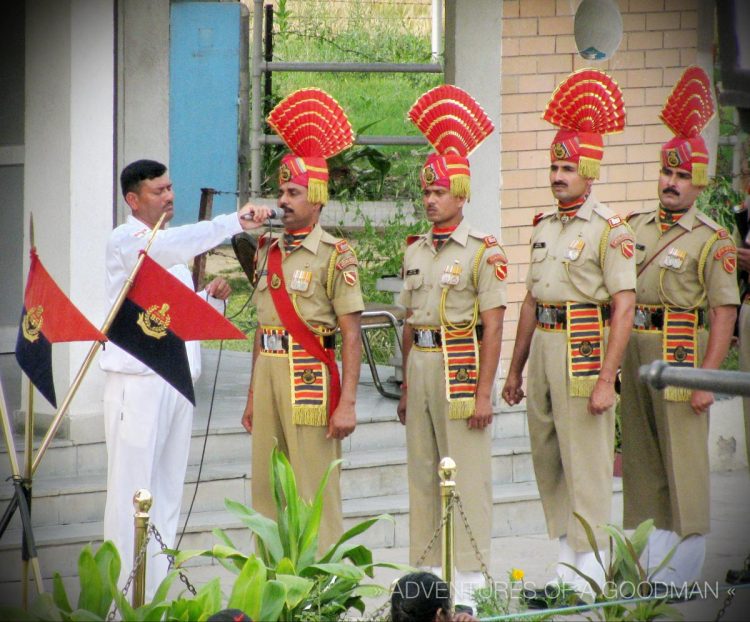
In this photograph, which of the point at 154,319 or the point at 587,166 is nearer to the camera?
the point at 154,319

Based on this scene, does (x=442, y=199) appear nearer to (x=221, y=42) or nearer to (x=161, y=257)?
(x=161, y=257)

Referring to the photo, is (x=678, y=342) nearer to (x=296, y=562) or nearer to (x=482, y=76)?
(x=296, y=562)

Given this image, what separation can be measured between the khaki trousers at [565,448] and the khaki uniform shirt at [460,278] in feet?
1.31

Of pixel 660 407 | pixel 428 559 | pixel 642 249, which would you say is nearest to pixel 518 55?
pixel 642 249

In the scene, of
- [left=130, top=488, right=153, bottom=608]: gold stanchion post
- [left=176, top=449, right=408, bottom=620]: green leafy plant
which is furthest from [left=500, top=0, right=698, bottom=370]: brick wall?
[left=130, top=488, right=153, bottom=608]: gold stanchion post

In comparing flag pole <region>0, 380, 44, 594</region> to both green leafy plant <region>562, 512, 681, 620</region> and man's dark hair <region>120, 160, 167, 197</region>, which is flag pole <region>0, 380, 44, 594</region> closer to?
man's dark hair <region>120, 160, 167, 197</region>

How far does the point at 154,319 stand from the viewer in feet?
19.1

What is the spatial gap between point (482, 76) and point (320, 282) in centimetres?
265

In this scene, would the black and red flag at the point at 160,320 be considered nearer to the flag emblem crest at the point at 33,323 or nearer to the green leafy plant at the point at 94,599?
the flag emblem crest at the point at 33,323

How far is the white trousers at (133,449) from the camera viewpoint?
612 cm

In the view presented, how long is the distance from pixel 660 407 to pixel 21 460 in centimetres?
341

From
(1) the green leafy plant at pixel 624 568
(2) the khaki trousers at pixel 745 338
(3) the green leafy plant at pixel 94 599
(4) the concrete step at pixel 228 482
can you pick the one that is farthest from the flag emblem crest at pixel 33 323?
(2) the khaki trousers at pixel 745 338

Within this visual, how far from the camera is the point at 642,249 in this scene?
6695 millimetres

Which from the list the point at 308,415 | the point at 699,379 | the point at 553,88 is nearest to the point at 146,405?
the point at 308,415
